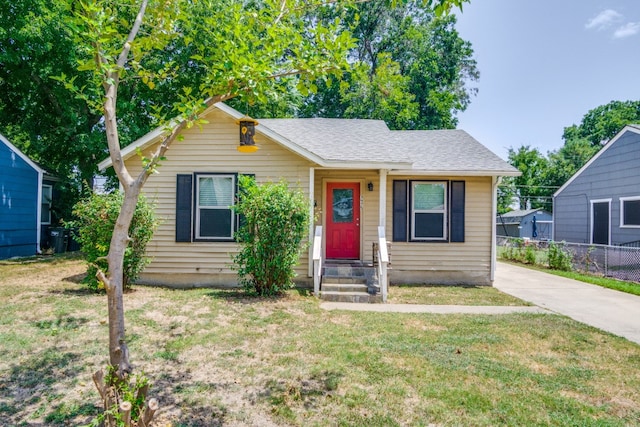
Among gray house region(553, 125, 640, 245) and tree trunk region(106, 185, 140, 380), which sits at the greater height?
gray house region(553, 125, 640, 245)

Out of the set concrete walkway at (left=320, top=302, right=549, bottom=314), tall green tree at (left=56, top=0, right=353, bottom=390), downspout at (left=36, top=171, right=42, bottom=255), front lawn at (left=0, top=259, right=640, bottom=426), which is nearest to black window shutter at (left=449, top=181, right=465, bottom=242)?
concrete walkway at (left=320, top=302, right=549, bottom=314)

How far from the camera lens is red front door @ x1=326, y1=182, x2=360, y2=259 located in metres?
9.48

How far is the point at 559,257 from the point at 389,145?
288 inches

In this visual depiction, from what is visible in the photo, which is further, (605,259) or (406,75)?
(406,75)

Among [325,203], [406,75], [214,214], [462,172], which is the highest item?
[406,75]

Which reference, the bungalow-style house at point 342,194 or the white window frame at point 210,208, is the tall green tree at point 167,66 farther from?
the white window frame at point 210,208

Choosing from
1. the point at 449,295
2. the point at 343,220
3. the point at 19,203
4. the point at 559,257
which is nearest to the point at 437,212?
the point at 449,295

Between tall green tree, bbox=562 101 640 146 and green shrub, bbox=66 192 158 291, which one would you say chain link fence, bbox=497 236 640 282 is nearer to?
green shrub, bbox=66 192 158 291

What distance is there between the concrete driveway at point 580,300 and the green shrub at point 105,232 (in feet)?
26.0

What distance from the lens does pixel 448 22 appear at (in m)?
23.5

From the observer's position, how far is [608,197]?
13.4 meters

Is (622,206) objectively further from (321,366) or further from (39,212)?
(39,212)

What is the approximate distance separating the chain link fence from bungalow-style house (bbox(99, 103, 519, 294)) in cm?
409

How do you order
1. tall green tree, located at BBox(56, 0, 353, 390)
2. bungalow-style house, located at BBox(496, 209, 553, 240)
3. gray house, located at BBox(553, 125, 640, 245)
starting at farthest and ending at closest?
1. bungalow-style house, located at BBox(496, 209, 553, 240)
2. gray house, located at BBox(553, 125, 640, 245)
3. tall green tree, located at BBox(56, 0, 353, 390)
